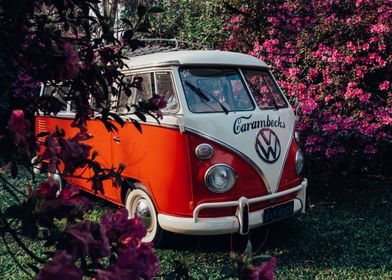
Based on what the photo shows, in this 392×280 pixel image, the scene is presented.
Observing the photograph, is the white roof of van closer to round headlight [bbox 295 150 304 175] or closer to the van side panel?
the van side panel

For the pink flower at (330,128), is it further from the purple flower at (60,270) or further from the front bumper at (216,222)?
the purple flower at (60,270)

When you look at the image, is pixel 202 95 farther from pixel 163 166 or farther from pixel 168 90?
pixel 163 166

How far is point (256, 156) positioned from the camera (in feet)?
14.3

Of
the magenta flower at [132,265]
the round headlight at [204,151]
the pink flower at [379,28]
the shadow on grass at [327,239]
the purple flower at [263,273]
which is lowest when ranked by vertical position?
the shadow on grass at [327,239]

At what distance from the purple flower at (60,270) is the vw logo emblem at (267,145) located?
3.36 meters

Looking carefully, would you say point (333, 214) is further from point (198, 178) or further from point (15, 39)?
point (15, 39)

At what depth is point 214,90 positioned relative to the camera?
4539 millimetres

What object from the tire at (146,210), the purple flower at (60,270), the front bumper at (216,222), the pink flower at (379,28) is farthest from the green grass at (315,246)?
the pink flower at (379,28)

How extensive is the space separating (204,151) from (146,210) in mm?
1030

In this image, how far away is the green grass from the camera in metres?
4.05

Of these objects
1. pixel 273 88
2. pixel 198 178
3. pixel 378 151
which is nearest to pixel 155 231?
pixel 198 178

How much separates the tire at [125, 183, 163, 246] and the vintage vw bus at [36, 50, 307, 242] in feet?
0.03

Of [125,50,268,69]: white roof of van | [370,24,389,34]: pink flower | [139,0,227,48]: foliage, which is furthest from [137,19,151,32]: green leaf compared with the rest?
[139,0,227,48]: foliage

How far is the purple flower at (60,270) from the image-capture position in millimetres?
1140
